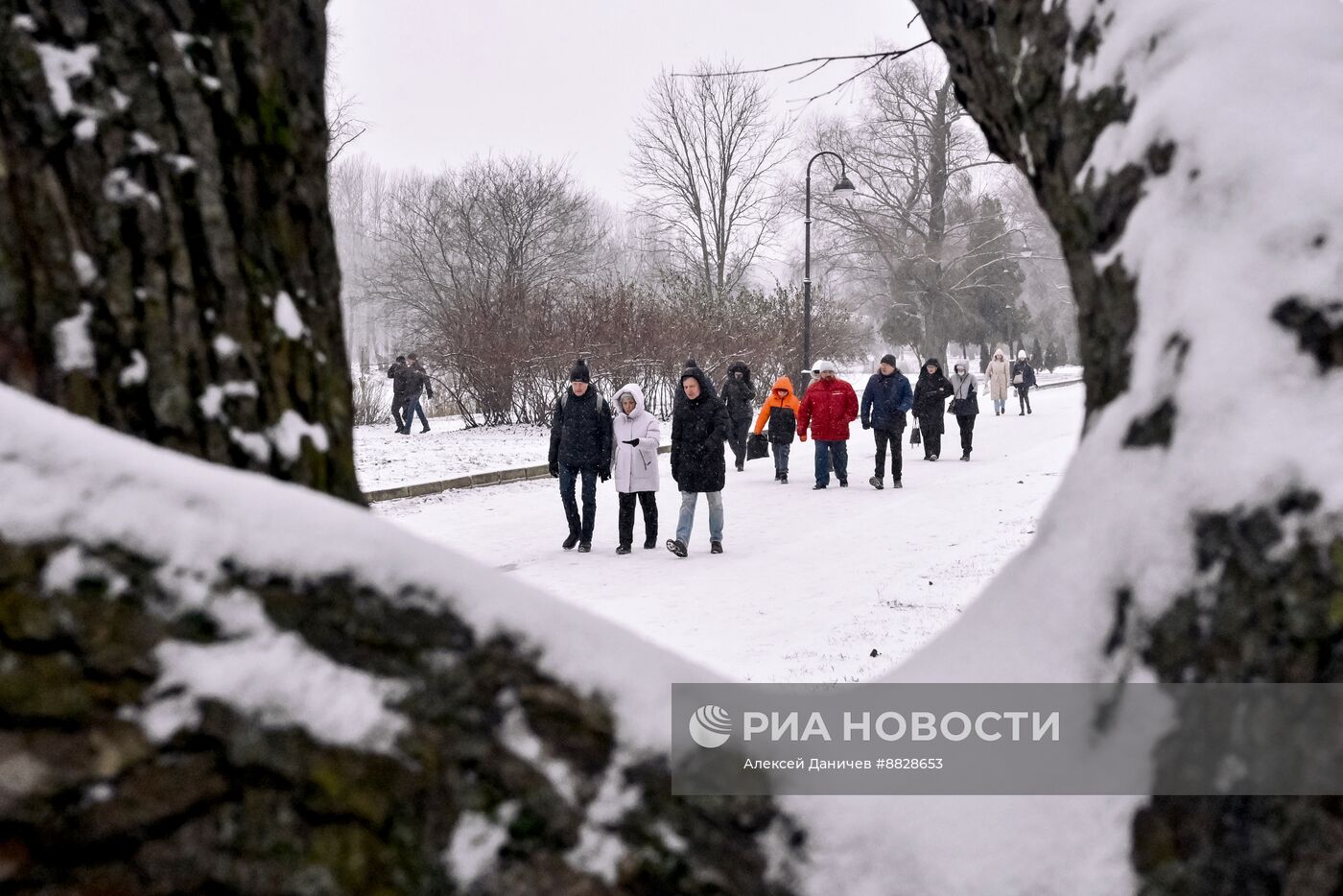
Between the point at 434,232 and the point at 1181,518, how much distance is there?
28.2 m

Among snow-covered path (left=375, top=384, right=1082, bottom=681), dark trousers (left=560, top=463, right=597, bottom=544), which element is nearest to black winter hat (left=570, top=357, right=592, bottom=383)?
dark trousers (left=560, top=463, right=597, bottom=544)

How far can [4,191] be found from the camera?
1.24 m

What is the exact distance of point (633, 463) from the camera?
889 cm

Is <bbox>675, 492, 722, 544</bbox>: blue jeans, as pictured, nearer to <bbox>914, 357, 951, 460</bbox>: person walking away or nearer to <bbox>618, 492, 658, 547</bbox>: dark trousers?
<bbox>618, 492, 658, 547</bbox>: dark trousers

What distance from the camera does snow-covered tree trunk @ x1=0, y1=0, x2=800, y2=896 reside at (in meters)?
0.96

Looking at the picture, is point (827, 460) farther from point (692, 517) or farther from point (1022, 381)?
point (1022, 381)

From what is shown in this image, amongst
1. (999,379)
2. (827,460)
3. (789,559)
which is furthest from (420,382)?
(999,379)

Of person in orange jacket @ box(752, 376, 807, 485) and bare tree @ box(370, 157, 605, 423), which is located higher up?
bare tree @ box(370, 157, 605, 423)

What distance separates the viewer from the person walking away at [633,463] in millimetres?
8906

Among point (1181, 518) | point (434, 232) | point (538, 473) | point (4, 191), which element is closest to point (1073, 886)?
point (1181, 518)

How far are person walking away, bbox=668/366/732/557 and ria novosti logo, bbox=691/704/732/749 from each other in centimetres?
739

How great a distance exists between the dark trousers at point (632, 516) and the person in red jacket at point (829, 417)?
3917 mm

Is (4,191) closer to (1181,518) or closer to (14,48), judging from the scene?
(14,48)

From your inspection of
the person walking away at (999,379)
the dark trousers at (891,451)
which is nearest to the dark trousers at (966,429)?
the dark trousers at (891,451)
